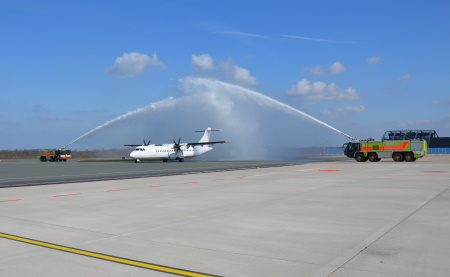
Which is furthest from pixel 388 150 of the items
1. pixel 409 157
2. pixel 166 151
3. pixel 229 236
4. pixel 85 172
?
pixel 229 236

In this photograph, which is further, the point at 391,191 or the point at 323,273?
the point at 391,191

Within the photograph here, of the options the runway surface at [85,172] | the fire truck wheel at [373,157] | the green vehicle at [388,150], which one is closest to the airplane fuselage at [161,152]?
the runway surface at [85,172]

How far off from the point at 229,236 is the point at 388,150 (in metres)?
41.3

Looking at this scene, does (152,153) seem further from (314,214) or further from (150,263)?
(150,263)

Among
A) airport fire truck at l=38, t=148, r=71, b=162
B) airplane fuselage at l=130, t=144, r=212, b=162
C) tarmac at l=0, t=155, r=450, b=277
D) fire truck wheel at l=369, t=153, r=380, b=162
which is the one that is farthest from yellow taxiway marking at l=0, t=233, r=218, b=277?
airport fire truck at l=38, t=148, r=71, b=162

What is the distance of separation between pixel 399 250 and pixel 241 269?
8.96 feet

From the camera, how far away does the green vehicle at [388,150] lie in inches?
1702

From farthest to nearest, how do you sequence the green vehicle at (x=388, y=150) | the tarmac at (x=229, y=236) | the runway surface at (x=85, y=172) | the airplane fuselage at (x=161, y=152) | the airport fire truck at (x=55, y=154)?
1. the airport fire truck at (x=55, y=154)
2. the airplane fuselage at (x=161, y=152)
3. the green vehicle at (x=388, y=150)
4. the runway surface at (x=85, y=172)
5. the tarmac at (x=229, y=236)

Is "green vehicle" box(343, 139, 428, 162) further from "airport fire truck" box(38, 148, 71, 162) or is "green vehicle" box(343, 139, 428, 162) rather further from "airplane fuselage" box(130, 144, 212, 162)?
"airport fire truck" box(38, 148, 71, 162)

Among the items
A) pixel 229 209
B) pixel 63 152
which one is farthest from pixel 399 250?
pixel 63 152

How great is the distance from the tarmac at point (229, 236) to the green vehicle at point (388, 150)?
33.2 meters

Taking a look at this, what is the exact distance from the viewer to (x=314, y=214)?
991cm

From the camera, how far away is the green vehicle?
43219 mm

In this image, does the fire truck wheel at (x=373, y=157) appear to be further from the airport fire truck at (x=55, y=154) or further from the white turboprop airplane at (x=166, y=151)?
the airport fire truck at (x=55, y=154)
